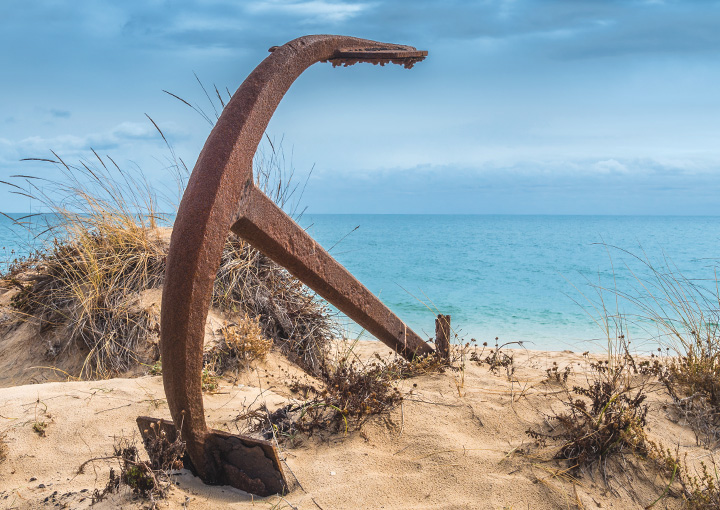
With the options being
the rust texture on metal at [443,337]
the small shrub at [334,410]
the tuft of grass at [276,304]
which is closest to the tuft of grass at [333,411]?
the small shrub at [334,410]

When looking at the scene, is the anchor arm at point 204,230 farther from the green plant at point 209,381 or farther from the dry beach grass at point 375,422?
the green plant at point 209,381

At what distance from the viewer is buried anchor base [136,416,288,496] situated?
5.82ft

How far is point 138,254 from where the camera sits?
14.1 feet

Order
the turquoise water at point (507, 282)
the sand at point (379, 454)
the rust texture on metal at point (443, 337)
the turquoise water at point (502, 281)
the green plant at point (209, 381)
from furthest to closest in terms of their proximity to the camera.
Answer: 1. the turquoise water at point (507, 282)
2. the turquoise water at point (502, 281)
3. the rust texture on metal at point (443, 337)
4. the green plant at point (209, 381)
5. the sand at point (379, 454)

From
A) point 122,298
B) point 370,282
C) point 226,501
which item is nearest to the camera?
point 226,501

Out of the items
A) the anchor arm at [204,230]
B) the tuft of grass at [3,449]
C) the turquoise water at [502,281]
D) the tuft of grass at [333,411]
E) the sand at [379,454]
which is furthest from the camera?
the turquoise water at [502,281]

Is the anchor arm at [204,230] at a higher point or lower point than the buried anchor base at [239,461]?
higher

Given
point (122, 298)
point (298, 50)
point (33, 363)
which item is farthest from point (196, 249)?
point (33, 363)

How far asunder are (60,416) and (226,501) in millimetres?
1221

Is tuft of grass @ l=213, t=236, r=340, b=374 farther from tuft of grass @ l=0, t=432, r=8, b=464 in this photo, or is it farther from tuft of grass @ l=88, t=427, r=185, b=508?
tuft of grass @ l=88, t=427, r=185, b=508

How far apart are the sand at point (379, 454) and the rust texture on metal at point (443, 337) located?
213 mm

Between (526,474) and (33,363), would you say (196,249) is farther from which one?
(33,363)

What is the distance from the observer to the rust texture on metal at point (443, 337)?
10.1 feet

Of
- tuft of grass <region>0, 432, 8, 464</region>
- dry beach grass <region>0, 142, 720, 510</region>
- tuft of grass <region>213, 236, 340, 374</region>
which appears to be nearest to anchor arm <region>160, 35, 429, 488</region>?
dry beach grass <region>0, 142, 720, 510</region>
